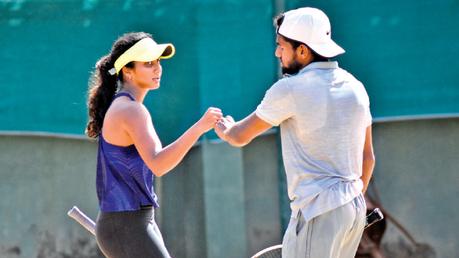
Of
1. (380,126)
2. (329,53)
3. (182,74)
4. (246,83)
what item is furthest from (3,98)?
(329,53)

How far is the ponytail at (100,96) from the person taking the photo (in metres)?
4.65

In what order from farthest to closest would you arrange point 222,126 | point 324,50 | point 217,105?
1. point 217,105
2. point 222,126
3. point 324,50

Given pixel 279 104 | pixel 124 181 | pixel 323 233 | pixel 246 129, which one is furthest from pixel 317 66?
pixel 124 181

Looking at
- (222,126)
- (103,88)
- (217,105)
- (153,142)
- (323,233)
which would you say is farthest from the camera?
(217,105)

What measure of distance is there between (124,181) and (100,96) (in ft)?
1.58

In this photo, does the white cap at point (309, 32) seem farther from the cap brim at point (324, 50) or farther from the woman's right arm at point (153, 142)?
the woman's right arm at point (153, 142)

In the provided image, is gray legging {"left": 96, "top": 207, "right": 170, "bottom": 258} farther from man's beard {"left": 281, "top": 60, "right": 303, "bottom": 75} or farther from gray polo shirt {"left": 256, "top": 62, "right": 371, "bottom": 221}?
man's beard {"left": 281, "top": 60, "right": 303, "bottom": 75}

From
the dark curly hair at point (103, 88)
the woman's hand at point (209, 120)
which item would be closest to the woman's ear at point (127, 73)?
the dark curly hair at point (103, 88)

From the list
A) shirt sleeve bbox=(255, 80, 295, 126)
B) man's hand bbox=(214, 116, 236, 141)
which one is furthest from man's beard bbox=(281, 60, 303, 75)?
man's hand bbox=(214, 116, 236, 141)

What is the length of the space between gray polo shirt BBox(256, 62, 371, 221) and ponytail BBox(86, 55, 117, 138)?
84 cm

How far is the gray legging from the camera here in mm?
4379

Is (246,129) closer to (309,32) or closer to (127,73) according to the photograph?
(309,32)

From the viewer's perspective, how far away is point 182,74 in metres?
7.54

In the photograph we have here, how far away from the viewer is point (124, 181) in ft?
14.5
